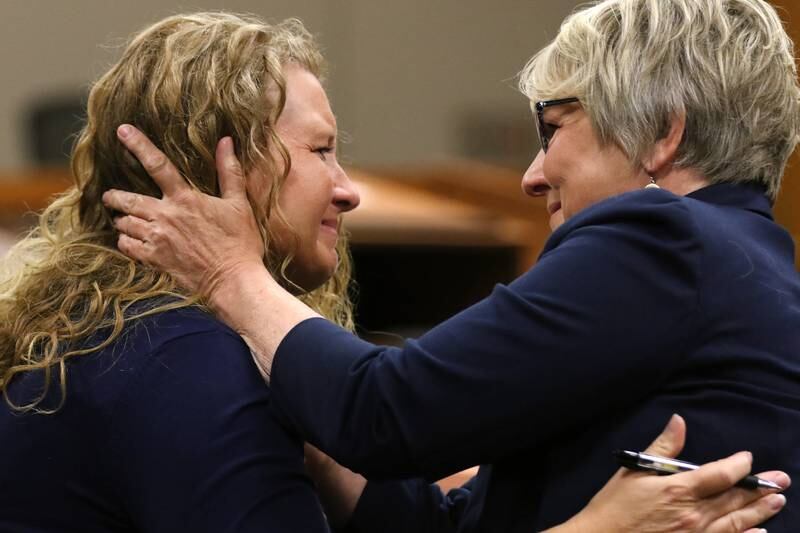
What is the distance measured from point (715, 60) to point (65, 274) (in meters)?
0.89

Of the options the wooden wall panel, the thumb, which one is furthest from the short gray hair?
the wooden wall panel

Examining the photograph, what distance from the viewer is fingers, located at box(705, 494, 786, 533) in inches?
56.5

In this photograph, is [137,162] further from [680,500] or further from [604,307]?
[680,500]

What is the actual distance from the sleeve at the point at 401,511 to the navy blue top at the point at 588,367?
36 centimetres

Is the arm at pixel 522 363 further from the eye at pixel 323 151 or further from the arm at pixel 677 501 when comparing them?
the eye at pixel 323 151

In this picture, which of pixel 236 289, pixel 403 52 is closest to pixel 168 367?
pixel 236 289

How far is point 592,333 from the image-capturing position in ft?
4.55

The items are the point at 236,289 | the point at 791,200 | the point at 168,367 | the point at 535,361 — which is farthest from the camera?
the point at 791,200

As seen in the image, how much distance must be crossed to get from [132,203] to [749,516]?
0.88 m

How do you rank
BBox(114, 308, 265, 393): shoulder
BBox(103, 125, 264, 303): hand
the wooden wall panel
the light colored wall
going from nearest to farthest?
BBox(114, 308, 265, 393): shoulder, BBox(103, 125, 264, 303): hand, the wooden wall panel, the light colored wall

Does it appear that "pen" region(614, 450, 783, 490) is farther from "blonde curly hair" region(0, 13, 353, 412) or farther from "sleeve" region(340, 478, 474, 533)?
"blonde curly hair" region(0, 13, 353, 412)

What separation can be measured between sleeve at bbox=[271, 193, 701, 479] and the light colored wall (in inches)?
188

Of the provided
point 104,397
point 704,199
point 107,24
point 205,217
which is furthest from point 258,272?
point 107,24

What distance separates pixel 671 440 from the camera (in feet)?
4.65
